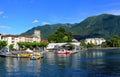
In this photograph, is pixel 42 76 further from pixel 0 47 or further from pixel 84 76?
pixel 0 47

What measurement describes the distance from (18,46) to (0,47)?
113 feet

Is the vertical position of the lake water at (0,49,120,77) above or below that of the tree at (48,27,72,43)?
below

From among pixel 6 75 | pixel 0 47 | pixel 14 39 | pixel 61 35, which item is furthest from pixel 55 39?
pixel 6 75

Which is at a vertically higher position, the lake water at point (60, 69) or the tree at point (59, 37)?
the tree at point (59, 37)

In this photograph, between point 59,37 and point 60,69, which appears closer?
point 60,69

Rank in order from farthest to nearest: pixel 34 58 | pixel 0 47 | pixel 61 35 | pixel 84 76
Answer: pixel 61 35, pixel 0 47, pixel 34 58, pixel 84 76

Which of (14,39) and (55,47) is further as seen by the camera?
(55,47)

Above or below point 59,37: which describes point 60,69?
below

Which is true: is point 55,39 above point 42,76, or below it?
above

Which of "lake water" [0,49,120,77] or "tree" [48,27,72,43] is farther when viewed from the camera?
"tree" [48,27,72,43]

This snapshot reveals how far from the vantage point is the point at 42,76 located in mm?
42906

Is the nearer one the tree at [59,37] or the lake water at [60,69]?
the lake water at [60,69]

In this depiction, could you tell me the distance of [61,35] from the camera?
195625 mm

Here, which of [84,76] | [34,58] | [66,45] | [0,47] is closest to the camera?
[84,76]
